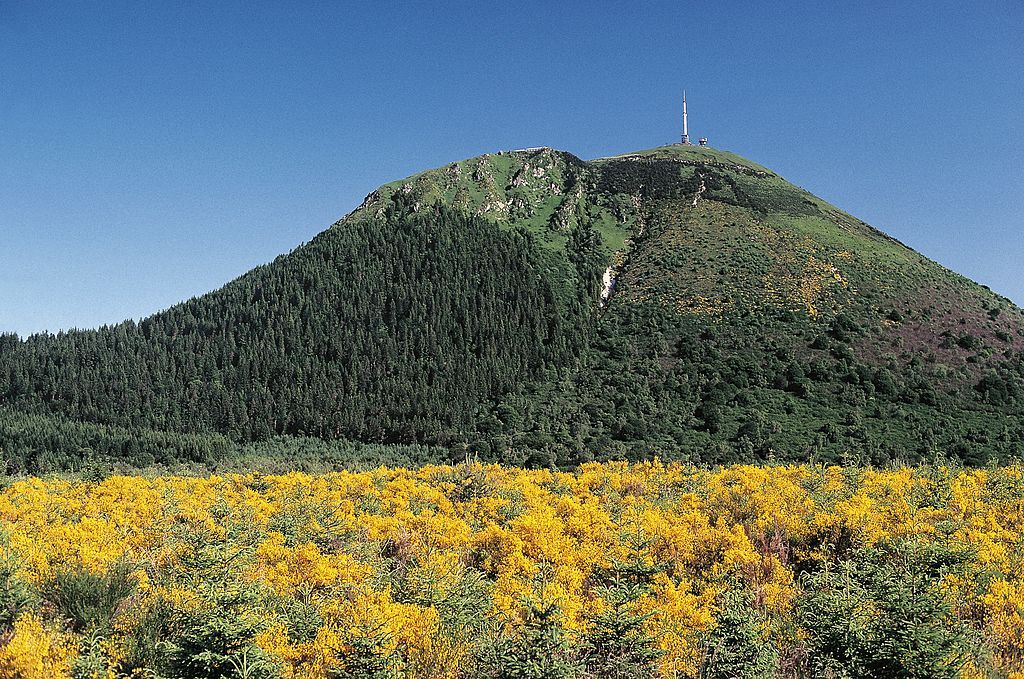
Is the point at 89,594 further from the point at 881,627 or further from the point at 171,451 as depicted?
the point at 171,451

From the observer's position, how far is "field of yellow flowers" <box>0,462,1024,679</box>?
32.7 ft

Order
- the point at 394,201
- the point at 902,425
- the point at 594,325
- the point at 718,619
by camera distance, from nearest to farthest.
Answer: the point at 718,619 < the point at 902,425 < the point at 594,325 < the point at 394,201

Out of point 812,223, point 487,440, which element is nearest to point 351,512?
point 487,440

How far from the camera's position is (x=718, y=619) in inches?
449

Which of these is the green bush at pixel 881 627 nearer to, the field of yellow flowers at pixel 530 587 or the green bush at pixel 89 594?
the field of yellow flowers at pixel 530 587

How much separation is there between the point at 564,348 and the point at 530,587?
79.2 m

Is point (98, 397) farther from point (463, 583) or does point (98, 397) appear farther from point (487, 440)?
point (463, 583)

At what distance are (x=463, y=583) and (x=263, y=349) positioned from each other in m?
91.3

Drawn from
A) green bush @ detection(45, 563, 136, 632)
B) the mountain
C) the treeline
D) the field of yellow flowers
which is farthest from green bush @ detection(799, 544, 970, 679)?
the treeline

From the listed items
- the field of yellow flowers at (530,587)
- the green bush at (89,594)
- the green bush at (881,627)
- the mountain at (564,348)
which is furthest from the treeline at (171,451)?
the green bush at (881,627)

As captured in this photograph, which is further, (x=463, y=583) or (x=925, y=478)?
(x=925, y=478)

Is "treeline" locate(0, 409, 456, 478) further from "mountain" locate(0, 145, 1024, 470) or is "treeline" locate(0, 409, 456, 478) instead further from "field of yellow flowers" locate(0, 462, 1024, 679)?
"field of yellow flowers" locate(0, 462, 1024, 679)

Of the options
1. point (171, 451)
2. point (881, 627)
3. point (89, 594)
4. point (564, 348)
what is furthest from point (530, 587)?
point (564, 348)

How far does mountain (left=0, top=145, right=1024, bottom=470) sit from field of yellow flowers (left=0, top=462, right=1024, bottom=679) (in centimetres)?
4839
